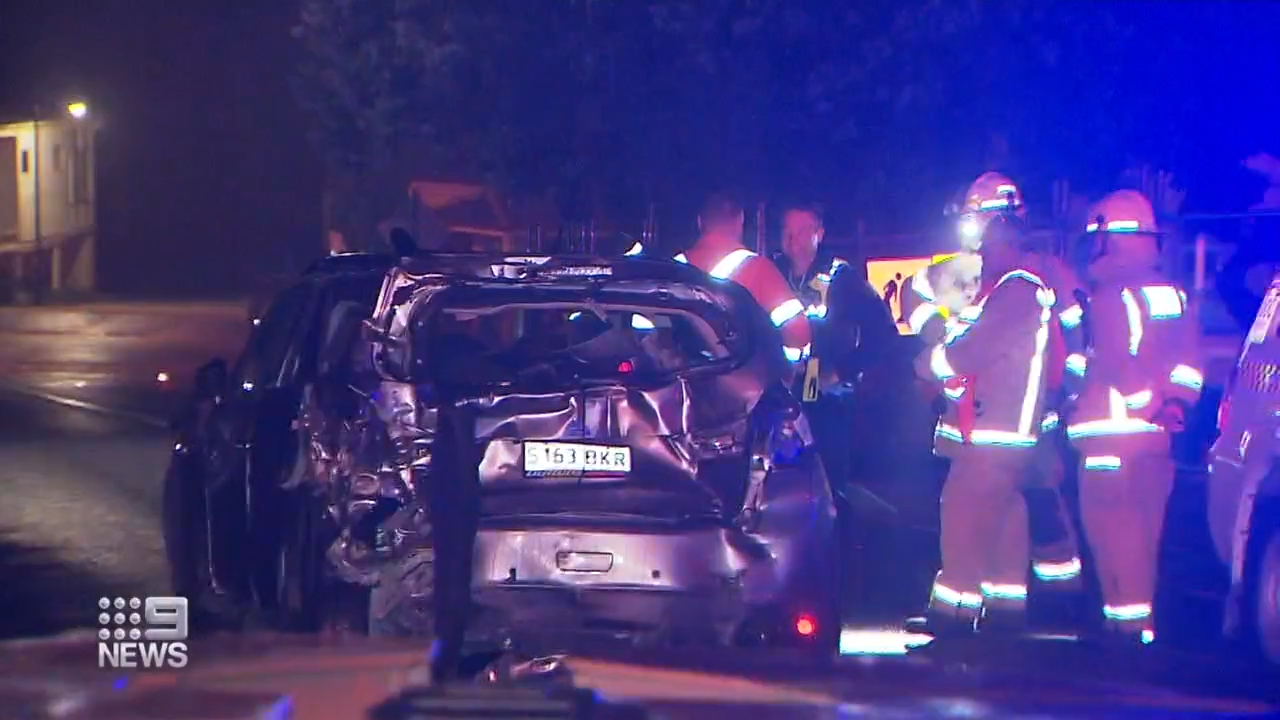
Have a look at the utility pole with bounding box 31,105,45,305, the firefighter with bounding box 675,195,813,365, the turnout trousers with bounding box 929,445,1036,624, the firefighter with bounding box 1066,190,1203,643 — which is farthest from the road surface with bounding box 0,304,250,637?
the utility pole with bounding box 31,105,45,305

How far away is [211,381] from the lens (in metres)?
6.65

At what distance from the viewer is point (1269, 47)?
13758 mm

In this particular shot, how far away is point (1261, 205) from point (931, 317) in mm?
1726

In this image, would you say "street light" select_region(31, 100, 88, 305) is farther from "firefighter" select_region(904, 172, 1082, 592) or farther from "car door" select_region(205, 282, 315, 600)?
"car door" select_region(205, 282, 315, 600)

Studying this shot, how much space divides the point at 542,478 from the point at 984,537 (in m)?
2.12

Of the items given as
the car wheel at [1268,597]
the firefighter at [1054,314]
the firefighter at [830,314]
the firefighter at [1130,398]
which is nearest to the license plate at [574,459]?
the firefighter at [1054,314]

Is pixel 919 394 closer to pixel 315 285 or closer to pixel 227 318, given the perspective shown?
pixel 315 285

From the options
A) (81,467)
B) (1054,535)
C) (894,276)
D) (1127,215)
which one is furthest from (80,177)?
(1127,215)

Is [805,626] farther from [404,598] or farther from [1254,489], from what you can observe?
[1254,489]

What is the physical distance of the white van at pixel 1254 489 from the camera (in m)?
6.35

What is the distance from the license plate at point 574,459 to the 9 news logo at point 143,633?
172cm

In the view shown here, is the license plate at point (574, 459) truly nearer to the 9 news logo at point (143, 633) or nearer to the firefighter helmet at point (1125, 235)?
the 9 news logo at point (143, 633)

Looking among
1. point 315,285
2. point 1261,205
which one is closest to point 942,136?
point 1261,205

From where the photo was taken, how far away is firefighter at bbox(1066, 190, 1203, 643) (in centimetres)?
697
